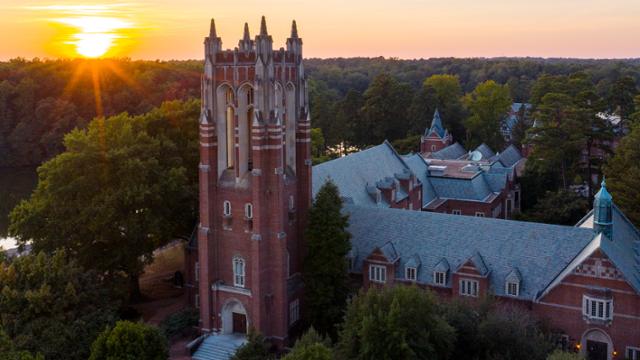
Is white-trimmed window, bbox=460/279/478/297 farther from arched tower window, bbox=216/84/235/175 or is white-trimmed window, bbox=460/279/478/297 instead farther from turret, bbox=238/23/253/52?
turret, bbox=238/23/253/52

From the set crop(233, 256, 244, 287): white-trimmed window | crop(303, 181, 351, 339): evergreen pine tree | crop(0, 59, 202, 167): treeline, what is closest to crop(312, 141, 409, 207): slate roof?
crop(303, 181, 351, 339): evergreen pine tree

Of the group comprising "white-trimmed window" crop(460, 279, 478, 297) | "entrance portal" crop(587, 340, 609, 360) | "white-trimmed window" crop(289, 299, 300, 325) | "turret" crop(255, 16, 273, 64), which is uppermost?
"turret" crop(255, 16, 273, 64)

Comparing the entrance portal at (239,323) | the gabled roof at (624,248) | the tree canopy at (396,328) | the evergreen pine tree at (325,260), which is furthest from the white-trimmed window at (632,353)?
the entrance portal at (239,323)

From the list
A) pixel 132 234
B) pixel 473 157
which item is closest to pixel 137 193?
pixel 132 234

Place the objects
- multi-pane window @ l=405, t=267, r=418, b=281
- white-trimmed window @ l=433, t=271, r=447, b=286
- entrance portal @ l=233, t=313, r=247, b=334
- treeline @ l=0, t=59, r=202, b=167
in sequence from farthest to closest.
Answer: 1. treeline @ l=0, t=59, r=202, b=167
2. multi-pane window @ l=405, t=267, r=418, b=281
3. entrance portal @ l=233, t=313, r=247, b=334
4. white-trimmed window @ l=433, t=271, r=447, b=286

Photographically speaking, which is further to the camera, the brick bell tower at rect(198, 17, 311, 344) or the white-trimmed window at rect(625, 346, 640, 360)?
the brick bell tower at rect(198, 17, 311, 344)

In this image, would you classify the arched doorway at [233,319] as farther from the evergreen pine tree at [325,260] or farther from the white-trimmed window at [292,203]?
the white-trimmed window at [292,203]
